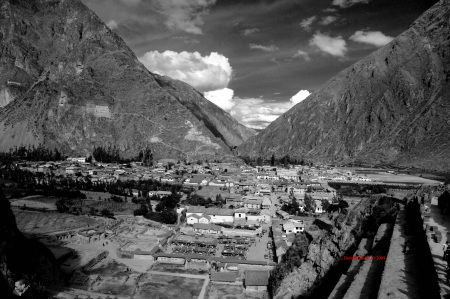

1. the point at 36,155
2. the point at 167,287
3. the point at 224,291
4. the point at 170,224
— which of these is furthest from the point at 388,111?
the point at 167,287

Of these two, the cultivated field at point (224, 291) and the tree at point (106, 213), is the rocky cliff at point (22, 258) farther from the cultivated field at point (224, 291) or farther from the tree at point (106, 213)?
the tree at point (106, 213)

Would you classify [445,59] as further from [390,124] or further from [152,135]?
[152,135]

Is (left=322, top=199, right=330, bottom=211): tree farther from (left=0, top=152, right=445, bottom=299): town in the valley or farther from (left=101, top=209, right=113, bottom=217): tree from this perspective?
(left=101, top=209, right=113, bottom=217): tree

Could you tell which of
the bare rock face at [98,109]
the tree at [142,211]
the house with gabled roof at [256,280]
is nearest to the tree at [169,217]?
the tree at [142,211]

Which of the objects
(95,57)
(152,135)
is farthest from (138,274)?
(95,57)

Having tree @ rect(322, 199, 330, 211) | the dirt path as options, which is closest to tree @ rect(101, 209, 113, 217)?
tree @ rect(322, 199, 330, 211)

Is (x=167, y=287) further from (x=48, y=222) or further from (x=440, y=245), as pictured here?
(x=48, y=222)
